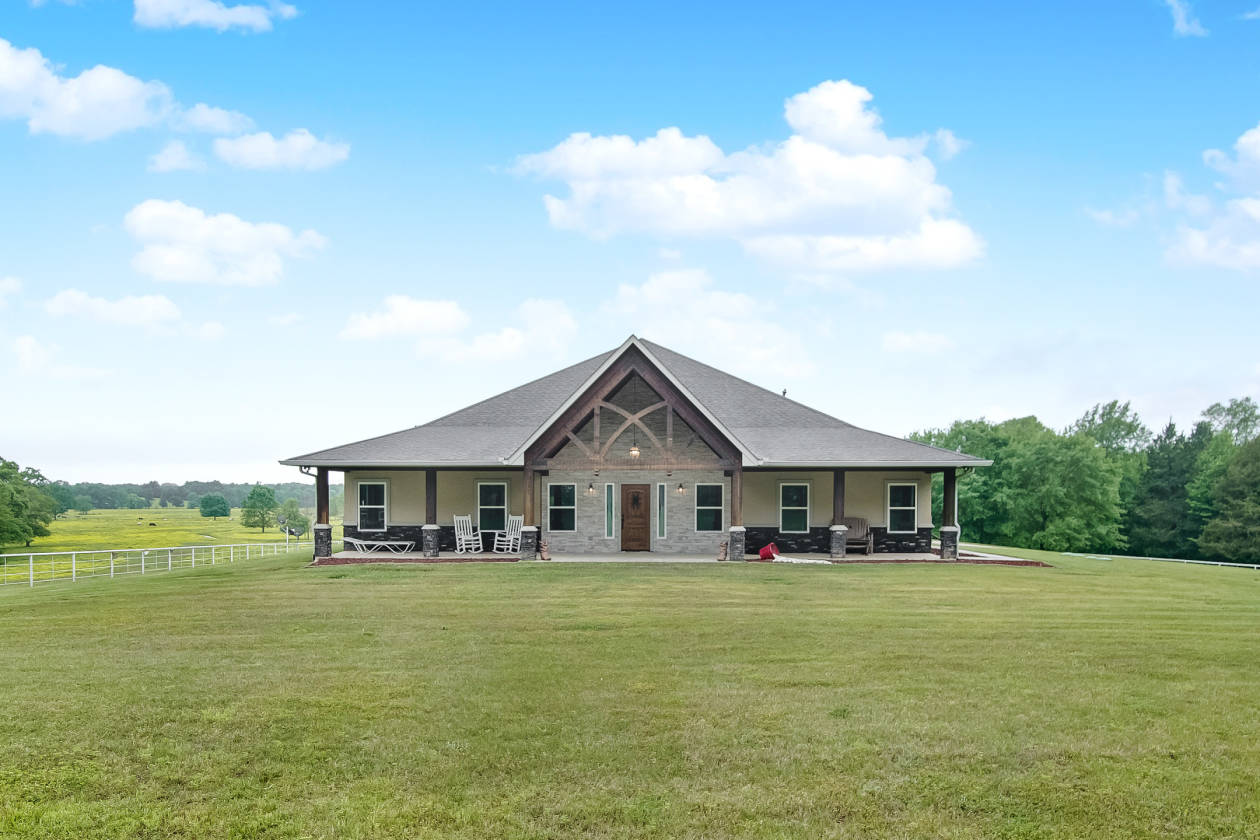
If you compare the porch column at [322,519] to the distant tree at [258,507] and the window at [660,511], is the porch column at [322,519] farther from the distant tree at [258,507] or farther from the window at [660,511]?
the distant tree at [258,507]

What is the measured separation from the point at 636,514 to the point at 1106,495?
40.9m

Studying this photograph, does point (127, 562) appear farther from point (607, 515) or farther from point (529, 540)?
point (607, 515)

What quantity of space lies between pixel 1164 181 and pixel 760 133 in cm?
1367

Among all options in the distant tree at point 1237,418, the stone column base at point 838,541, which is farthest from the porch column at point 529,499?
the distant tree at point 1237,418

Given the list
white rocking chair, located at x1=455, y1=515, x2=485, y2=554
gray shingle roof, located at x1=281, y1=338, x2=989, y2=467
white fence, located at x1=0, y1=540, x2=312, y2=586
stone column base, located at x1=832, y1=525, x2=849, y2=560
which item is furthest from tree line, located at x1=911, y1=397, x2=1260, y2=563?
white fence, located at x1=0, y1=540, x2=312, y2=586

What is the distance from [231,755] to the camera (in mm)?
6195

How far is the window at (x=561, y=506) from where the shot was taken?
75.7ft

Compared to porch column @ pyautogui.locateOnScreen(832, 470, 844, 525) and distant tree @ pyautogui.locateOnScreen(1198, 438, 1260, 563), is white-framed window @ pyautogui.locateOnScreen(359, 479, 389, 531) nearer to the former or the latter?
porch column @ pyautogui.locateOnScreen(832, 470, 844, 525)

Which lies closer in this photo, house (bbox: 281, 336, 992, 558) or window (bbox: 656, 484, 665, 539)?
house (bbox: 281, 336, 992, 558)

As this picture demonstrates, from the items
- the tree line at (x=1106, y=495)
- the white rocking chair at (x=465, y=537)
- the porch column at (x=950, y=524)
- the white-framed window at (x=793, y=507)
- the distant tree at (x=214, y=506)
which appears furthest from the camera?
the distant tree at (x=214, y=506)

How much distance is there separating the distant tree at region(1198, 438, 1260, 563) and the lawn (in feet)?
132

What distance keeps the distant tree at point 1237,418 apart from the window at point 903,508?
53.5 metres

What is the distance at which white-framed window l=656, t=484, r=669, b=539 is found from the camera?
906 inches

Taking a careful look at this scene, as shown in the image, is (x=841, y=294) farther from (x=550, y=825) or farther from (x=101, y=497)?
(x=101, y=497)
